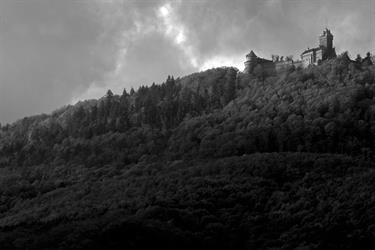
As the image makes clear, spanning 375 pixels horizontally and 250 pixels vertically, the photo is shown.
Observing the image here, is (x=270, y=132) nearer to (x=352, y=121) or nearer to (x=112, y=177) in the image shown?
(x=352, y=121)

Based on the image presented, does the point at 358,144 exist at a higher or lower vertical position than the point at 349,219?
higher

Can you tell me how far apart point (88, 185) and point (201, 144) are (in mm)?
28272

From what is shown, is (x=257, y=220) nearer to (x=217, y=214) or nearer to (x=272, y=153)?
(x=217, y=214)

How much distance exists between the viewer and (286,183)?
15012 cm

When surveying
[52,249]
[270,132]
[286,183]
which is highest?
[270,132]

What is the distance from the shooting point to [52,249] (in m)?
115

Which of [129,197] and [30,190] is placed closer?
[129,197]

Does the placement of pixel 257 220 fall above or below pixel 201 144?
below

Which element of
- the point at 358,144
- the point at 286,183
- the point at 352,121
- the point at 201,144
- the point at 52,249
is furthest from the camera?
the point at 201,144

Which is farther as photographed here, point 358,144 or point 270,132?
point 270,132

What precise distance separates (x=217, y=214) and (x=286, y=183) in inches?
694

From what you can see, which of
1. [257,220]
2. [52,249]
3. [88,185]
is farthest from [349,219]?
[88,185]

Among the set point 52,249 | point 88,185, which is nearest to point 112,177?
point 88,185

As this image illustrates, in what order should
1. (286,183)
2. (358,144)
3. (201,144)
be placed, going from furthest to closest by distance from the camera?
(201,144) → (358,144) → (286,183)
